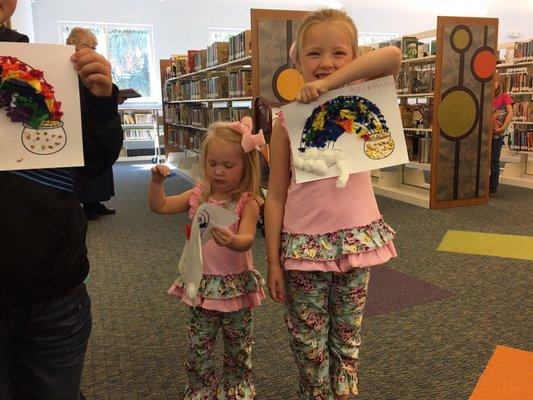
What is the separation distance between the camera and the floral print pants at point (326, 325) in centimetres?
134

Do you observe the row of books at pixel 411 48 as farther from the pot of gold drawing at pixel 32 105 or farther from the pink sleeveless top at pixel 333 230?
the pot of gold drawing at pixel 32 105

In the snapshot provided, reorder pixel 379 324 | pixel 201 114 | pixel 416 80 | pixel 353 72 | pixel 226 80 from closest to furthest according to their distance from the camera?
1. pixel 353 72
2. pixel 379 324
3. pixel 416 80
4. pixel 226 80
5. pixel 201 114

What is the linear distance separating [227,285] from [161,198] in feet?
1.13

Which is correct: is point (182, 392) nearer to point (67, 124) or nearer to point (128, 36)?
point (67, 124)

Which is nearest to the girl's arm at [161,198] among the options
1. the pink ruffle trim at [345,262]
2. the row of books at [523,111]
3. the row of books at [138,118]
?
the pink ruffle trim at [345,262]

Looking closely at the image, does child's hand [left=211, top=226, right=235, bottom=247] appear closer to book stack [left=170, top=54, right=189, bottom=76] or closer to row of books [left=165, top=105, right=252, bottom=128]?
row of books [left=165, top=105, right=252, bottom=128]

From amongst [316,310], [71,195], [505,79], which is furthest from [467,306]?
[505,79]

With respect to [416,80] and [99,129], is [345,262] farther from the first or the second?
[416,80]

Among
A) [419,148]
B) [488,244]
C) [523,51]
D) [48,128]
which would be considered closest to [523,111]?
[523,51]

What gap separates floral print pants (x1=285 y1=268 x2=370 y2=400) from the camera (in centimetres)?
134

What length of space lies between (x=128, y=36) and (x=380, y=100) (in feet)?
34.2

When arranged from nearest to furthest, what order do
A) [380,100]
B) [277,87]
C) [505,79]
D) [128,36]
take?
1. [380,100]
2. [277,87]
3. [505,79]
4. [128,36]

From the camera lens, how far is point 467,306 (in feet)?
8.54

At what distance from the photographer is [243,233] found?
1.47 meters
